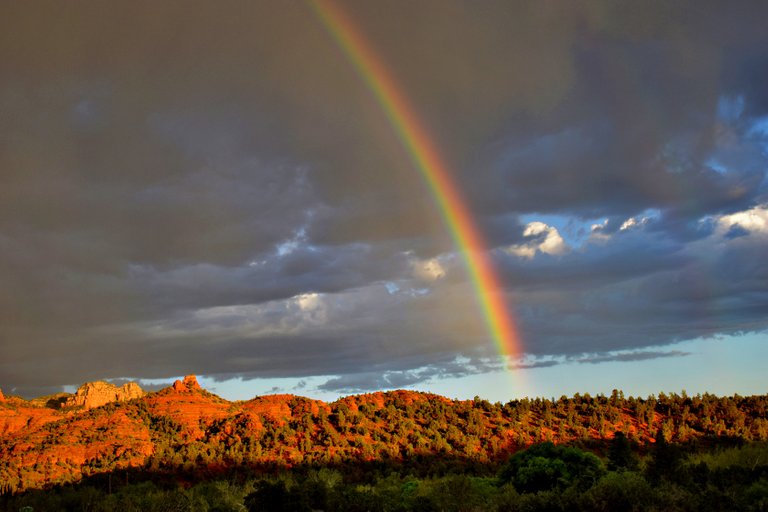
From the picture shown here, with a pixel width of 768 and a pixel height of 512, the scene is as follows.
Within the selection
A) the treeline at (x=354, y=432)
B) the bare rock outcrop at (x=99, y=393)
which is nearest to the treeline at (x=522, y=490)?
the treeline at (x=354, y=432)

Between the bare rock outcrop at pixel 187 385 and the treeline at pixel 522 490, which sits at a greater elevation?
the bare rock outcrop at pixel 187 385

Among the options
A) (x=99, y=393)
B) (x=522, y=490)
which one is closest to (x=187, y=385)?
(x=522, y=490)

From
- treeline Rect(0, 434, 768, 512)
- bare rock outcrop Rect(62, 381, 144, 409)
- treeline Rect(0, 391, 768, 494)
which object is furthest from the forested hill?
bare rock outcrop Rect(62, 381, 144, 409)

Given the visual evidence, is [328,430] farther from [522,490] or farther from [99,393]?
[99,393]

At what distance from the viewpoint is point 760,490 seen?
24250mm

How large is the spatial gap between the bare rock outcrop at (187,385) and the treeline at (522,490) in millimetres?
30042

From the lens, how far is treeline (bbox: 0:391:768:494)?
2454 inches

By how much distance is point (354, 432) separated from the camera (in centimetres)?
7088

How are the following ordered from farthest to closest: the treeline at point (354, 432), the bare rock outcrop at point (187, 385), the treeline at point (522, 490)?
1. the bare rock outcrop at point (187, 385)
2. the treeline at point (354, 432)
3. the treeline at point (522, 490)

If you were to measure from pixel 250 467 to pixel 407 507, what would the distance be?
34.7 meters

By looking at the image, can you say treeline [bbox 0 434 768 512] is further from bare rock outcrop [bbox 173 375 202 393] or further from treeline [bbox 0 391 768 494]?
bare rock outcrop [bbox 173 375 202 393]

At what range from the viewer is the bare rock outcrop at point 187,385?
88688mm

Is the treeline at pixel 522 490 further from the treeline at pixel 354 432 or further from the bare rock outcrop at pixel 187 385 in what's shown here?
the bare rock outcrop at pixel 187 385

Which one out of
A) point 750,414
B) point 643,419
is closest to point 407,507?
point 643,419
